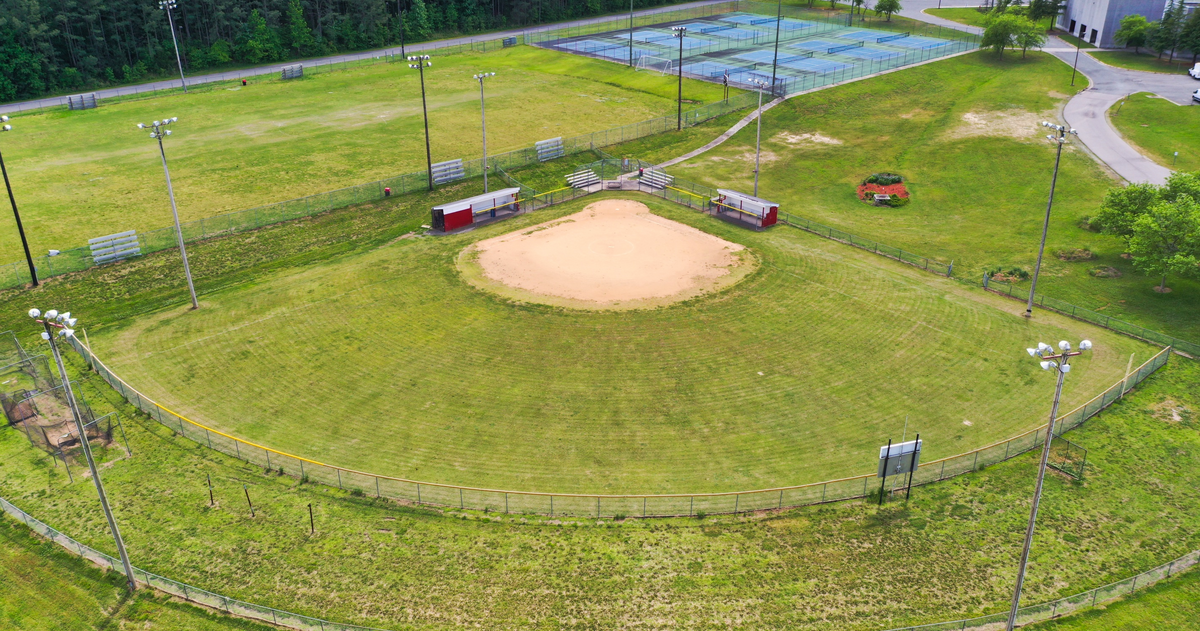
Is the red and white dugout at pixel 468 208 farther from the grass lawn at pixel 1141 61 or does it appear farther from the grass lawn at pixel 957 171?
the grass lawn at pixel 1141 61

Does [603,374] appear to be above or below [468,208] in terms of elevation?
below

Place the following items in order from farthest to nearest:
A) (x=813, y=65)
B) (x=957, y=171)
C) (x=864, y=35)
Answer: (x=864, y=35) < (x=813, y=65) < (x=957, y=171)

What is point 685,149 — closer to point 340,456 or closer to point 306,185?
point 306,185

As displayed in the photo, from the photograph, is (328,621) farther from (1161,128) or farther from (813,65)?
(813,65)

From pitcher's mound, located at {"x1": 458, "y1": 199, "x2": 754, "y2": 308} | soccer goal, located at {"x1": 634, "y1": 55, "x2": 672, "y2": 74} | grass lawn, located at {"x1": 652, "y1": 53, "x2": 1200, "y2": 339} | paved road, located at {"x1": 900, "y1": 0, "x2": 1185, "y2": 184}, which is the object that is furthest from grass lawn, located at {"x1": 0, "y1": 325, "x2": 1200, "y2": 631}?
soccer goal, located at {"x1": 634, "y1": 55, "x2": 672, "y2": 74}

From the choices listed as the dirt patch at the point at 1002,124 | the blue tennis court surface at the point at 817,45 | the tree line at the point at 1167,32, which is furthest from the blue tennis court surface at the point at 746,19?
the dirt patch at the point at 1002,124

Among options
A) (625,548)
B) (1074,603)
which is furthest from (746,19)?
(1074,603)
